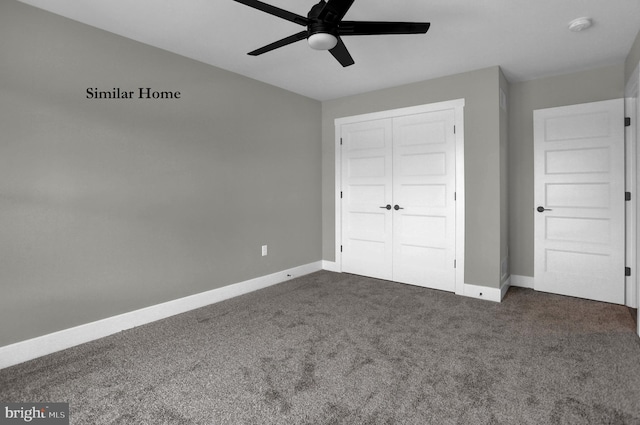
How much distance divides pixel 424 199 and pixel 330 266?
1.74 metres

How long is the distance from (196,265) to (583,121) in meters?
4.45

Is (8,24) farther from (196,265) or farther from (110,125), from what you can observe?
(196,265)

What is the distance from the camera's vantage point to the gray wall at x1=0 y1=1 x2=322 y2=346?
2.32 metres

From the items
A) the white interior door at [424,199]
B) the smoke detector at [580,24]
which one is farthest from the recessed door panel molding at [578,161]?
the smoke detector at [580,24]

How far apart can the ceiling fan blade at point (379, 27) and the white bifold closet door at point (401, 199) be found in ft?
6.94

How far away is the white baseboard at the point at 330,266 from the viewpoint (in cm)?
489

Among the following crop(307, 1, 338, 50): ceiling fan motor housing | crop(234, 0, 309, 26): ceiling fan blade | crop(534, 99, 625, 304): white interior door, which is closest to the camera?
crop(234, 0, 309, 26): ceiling fan blade

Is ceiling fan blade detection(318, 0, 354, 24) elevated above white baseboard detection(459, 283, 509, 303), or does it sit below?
above

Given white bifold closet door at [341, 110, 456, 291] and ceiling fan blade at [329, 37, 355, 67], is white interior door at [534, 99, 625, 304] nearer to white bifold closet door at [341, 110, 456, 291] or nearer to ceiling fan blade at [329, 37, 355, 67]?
white bifold closet door at [341, 110, 456, 291]

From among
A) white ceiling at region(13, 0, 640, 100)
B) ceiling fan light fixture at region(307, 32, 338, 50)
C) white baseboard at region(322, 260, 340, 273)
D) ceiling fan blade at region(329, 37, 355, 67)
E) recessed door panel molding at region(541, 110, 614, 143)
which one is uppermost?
white ceiling at region(13, 0, 640, 100)

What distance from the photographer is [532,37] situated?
2891 millimetres

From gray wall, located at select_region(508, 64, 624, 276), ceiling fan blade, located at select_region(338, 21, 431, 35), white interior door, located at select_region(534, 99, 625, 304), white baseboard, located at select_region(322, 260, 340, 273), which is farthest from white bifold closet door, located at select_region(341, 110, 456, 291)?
ceiling fan blade, located at select_region(338, 21, 431, 35)

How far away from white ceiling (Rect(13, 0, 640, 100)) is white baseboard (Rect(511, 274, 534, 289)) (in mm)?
2415

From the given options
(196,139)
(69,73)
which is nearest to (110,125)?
(69,73)
